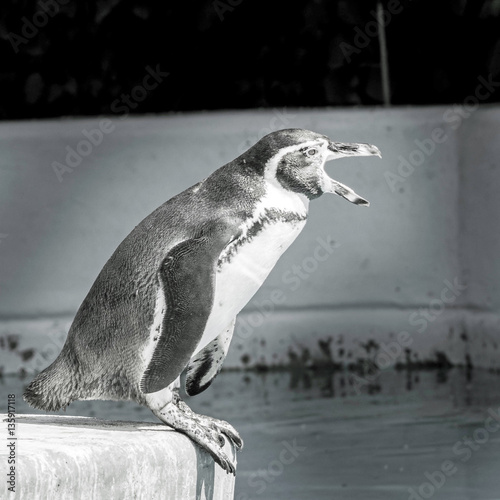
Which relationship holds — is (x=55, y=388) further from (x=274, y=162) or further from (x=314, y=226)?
(x=314, y=226)

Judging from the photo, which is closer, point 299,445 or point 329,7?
point 299,445

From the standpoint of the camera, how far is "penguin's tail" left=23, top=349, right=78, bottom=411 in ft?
6.42

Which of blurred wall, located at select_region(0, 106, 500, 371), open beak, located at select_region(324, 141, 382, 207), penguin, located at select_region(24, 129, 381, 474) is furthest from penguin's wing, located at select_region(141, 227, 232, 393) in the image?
blurred wall, located at select_region(0, 106, 500, 371)

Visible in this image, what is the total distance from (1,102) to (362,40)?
160cm

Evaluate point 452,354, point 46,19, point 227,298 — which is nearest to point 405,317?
point 452,354

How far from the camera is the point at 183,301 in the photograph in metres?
1.83

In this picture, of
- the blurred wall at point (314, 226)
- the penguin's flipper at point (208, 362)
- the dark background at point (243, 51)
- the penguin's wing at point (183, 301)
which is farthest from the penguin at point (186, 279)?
the dark background at point (243, 51)

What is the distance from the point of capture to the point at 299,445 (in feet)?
10.7

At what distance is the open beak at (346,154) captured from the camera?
6.38ft

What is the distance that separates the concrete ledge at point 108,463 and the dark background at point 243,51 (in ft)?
10.1

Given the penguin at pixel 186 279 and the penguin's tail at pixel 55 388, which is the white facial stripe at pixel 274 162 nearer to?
the penguin at pixel 186 279

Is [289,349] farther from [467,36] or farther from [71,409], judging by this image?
[467,36]

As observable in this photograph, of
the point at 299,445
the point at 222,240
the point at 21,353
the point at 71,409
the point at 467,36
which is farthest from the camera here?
the point at 467,36

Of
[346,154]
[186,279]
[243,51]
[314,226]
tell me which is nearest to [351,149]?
[346,154]
